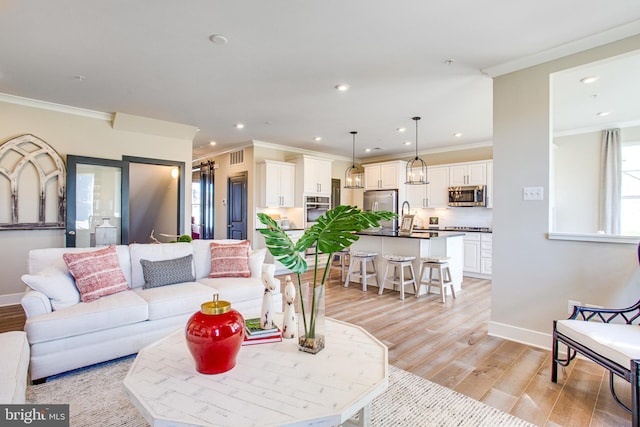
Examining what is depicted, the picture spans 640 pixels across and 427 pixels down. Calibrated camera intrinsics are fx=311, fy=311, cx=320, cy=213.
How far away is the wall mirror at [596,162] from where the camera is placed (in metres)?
4.38

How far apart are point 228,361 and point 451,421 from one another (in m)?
1.37

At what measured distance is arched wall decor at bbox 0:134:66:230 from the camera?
411 centimetres

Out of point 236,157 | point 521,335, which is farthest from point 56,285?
point 236,157

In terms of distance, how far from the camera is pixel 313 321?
5.49 feet

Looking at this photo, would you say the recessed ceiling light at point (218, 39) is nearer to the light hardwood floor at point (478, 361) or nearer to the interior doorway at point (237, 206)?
the light hardwood floor at point (478, 361)

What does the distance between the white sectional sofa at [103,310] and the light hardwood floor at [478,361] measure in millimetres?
1273

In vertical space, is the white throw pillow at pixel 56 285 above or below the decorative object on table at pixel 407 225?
below

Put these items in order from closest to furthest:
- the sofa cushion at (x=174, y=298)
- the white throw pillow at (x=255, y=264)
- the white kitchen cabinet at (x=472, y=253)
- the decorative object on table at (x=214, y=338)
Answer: the decorative object on table at (x=214, y=338), the sofa cushion at (x=174, y=298), the white throw pillow at (x=255, y=264), the white kitchen cabinet at (x=472, y=253)

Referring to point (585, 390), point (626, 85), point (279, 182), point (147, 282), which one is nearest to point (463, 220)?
point (626, 85)

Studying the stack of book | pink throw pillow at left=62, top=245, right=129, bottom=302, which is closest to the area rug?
pink throw pillow at left=62, top=245, right=129, bottom=302

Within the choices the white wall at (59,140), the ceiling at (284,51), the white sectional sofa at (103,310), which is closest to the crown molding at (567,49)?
the ceiling at (284,51)

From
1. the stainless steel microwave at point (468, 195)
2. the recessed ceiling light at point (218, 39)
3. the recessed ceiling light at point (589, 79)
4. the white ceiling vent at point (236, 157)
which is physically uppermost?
the recessed ceiling light at point (589, 79)

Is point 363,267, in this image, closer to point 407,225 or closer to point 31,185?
point 407,225

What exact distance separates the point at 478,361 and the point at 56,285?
3501 mm
